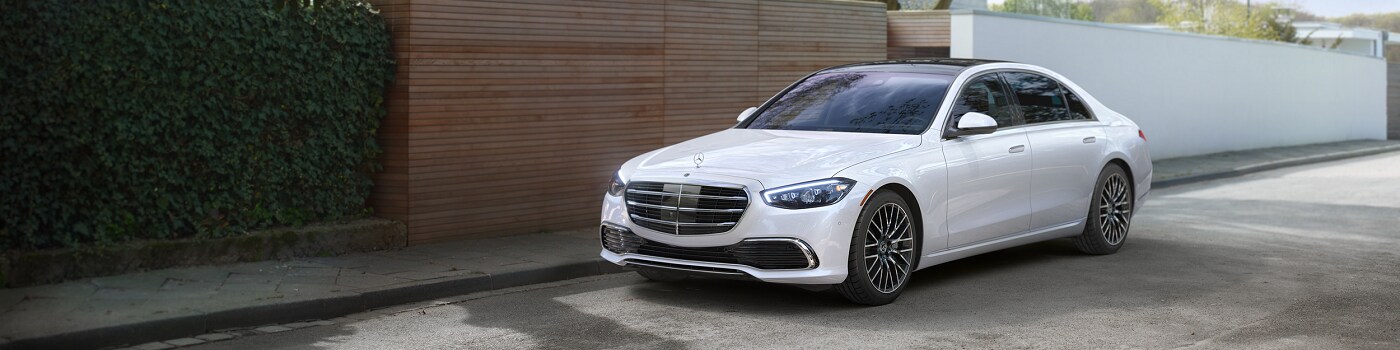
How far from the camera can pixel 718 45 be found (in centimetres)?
1320

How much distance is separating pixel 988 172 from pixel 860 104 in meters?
0.94

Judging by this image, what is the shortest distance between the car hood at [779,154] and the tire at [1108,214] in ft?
7.63

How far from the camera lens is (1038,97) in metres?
9.91

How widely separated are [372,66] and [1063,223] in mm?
5118

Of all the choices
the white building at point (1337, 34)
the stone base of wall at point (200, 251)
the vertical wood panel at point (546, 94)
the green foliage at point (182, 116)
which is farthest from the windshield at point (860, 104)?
the white building at point (1337, 34)

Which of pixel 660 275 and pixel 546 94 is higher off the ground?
pixel 546 94

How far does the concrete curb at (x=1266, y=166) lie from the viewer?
18.3 metres

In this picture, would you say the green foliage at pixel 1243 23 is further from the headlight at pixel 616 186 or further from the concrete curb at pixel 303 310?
the headlight at pixel 616 186

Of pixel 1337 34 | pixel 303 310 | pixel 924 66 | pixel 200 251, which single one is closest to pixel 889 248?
pixel 924 66

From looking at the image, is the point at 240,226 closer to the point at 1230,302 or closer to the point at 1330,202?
the point at 1230,302

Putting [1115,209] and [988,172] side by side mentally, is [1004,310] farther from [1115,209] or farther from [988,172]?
[1115,209]

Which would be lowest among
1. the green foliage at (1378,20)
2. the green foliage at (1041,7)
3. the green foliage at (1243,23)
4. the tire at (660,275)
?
the tire at (660,275)

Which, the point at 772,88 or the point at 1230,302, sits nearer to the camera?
the point at 1230,302

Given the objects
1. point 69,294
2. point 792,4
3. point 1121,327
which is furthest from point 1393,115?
point 69,294
